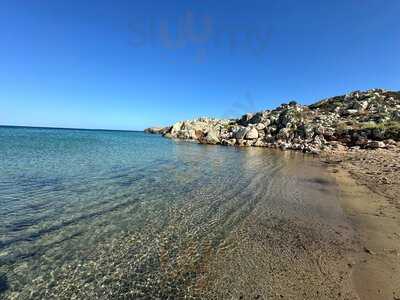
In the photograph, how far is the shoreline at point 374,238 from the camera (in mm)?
5602

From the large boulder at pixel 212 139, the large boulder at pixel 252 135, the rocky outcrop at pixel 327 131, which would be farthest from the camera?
the large boulder at pixel 212 139

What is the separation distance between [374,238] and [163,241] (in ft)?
23.4

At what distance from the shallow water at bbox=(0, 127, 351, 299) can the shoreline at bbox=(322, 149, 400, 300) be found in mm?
537

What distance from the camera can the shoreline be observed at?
5.60m

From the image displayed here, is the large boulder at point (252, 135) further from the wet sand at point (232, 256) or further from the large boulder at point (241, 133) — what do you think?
the wet sand at point (232, 256)

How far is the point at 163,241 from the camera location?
7738 millimetres

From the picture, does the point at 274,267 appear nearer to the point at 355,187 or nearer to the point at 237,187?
the point at 237,187

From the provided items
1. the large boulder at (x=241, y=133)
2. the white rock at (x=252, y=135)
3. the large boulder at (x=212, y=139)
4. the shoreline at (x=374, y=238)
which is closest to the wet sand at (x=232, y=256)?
the shoreline at (x=374, y=238)

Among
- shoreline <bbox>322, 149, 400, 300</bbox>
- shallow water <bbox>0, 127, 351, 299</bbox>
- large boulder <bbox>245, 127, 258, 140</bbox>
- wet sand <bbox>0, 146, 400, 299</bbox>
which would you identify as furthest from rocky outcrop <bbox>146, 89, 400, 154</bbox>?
shallow water <bbox>0, 127, 351, 299</bbox>

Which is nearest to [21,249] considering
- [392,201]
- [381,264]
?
[381,264]

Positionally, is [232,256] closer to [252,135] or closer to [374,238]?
[374,238]

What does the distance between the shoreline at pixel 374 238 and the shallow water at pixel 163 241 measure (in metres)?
0.54

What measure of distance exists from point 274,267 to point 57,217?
8.01 m

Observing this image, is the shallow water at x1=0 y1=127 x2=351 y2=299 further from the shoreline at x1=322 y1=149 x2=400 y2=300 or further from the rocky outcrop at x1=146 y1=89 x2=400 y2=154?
the rocky outcrop at x1=146 y1=89 x2=400 y2=154
